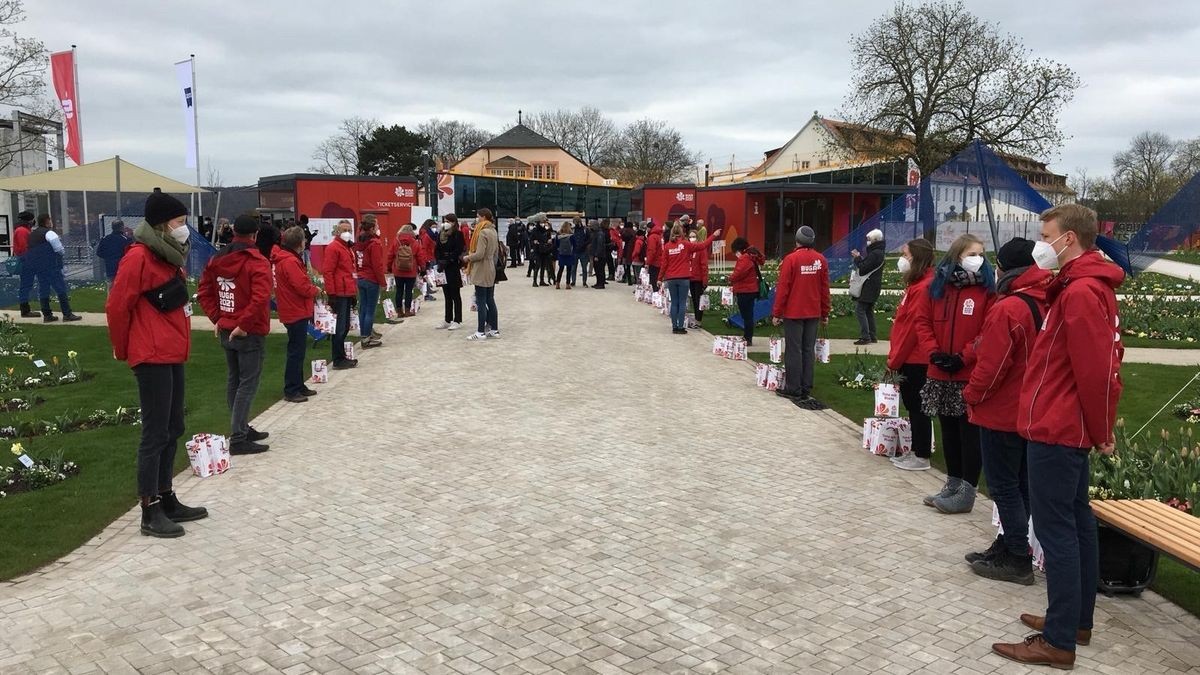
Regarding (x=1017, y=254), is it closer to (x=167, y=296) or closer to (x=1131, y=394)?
(x=167, y=296)

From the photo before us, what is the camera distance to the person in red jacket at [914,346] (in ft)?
20.4

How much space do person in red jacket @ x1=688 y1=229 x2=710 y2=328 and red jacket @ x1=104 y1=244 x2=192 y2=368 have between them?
34.7 feet

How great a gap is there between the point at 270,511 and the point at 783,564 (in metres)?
3.51

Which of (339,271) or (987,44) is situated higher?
(987,44)

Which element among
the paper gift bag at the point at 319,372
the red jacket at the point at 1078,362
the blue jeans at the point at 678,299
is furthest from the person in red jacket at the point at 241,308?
the blue jeans at the point at 678,299

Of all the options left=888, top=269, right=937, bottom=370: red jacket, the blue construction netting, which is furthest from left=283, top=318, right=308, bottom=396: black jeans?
the blue construction netting

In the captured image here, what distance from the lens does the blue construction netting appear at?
7.35 metres

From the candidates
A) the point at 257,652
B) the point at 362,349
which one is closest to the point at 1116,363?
the point at 257,652

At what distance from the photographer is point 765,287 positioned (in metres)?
15.1

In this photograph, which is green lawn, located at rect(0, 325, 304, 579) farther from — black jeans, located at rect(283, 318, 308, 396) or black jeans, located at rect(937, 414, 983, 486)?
black jeans, located at rect(937, 414, 983, 486)

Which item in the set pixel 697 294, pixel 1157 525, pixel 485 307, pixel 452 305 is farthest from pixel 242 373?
pixel 697 294

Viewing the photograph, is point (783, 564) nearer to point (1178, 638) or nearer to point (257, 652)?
point (1178, 638)

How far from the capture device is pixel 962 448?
19.3 feet

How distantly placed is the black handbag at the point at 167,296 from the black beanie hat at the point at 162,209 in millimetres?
379
